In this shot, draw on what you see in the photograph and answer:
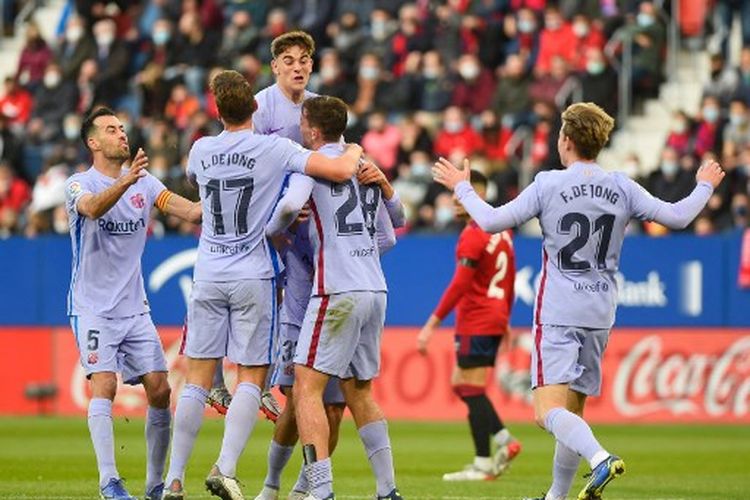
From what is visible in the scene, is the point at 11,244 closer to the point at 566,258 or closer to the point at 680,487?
the point at 680,487

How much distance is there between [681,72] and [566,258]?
17.4 meters

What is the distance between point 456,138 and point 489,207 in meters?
15.2

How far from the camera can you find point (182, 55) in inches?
1227

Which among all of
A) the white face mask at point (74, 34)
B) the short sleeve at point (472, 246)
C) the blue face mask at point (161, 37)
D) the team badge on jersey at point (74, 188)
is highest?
the white face mask at point (74, 34)

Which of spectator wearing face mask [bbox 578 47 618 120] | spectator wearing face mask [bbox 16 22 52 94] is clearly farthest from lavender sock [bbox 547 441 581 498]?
spectator wearing face mask [bbox 16 22 52 94]

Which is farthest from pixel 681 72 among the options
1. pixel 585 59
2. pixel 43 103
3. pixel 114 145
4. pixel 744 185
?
pixel 114 145

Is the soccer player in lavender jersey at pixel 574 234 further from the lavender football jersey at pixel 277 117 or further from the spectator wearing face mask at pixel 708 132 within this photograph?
the spectator wearing face mask at pixel 708 132

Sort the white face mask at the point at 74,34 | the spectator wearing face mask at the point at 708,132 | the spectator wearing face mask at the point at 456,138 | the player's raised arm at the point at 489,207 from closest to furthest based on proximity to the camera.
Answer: the player's raised arm at the point at 489,207
the spectator wearing face mask at the point at 708,132
the spectator wearing face mask at the point at 456,138
the white face mask at the point at 74,34

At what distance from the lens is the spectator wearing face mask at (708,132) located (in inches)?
1029

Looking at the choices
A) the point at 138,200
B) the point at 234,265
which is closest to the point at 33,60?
the point at 138,200

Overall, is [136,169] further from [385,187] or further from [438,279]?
[438,279]

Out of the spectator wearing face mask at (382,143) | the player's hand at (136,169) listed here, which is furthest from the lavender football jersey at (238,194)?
the spectator wearing face mask at (382,143)

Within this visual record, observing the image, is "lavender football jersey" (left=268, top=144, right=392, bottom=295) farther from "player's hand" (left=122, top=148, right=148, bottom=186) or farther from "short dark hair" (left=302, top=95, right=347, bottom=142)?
"player's hand" (left=122, top=148, right=148, bottom=186)

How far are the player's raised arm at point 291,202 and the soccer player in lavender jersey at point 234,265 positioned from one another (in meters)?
0.15
